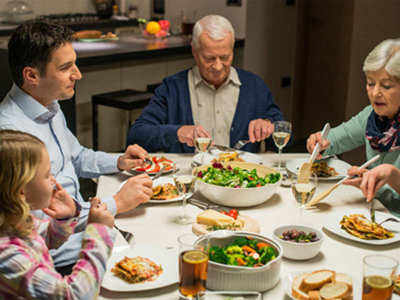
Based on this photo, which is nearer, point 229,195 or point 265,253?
point 265,253

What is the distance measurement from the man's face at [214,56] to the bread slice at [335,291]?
1626 mm

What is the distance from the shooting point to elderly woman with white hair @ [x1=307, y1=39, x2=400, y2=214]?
1996 millimetres

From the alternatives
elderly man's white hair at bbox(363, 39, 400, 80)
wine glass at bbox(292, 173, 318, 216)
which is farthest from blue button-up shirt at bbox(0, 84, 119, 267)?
elderly man's white hair at bbox(363, 39, 400, 80)

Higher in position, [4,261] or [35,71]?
[35,71]

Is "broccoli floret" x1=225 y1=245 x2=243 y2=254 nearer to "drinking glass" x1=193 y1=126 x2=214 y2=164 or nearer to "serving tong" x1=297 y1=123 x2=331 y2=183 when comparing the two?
A: "serving tong" x1=297 y1=123 x2=331 y2=183

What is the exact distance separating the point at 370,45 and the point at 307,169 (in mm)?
2436

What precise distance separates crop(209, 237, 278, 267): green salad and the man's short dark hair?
97cm

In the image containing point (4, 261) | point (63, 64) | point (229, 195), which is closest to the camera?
point (4, 261)

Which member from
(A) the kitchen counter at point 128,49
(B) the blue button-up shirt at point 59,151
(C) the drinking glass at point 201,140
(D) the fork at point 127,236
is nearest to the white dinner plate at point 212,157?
(C) the drinking glass at point 201,140

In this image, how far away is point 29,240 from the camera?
119 centimetres

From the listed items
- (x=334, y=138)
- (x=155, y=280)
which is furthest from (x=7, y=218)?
(x=334, y=138)

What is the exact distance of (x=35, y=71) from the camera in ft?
6.10

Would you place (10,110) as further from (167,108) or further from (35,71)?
(167,108)

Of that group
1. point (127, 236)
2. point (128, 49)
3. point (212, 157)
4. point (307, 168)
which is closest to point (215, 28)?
point (212, 157)
